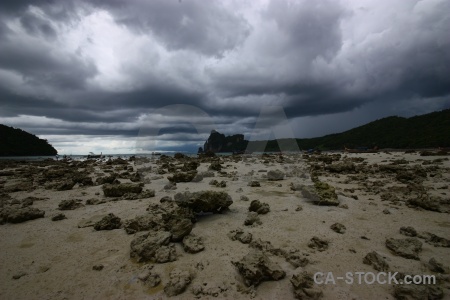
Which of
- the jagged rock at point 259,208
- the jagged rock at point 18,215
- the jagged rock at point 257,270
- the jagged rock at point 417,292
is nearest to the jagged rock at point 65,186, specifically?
the jagged rock at point 18,215

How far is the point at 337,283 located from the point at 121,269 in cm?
424

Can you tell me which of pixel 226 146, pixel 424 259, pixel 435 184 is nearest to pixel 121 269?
pixel 424 259

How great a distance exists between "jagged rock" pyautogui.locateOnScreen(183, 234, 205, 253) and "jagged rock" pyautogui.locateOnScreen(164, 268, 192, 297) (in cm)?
86

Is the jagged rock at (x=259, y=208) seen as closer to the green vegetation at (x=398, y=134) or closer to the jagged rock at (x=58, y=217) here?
the jagged rock at (x=58, y=217)

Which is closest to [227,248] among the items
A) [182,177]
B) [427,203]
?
[427,203]

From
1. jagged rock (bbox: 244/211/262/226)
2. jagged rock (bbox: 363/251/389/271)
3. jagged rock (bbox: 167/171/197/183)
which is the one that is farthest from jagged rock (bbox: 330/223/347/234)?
jagged rock (bbox: 167/171/197/183)

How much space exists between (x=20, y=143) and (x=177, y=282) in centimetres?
12878

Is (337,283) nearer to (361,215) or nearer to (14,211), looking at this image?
(361,215)

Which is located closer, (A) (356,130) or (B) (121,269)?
(B) (121,269)

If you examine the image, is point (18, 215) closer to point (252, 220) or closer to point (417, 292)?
point (252, 220)

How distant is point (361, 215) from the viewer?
24.7 feet

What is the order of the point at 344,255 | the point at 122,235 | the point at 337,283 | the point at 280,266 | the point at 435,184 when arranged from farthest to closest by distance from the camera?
1. the point at 435,184
2. the point at 122,235
3. the point at 344,255
4. the point at 280,266
5. the point at 337,283

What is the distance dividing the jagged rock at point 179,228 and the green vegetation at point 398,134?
168 ft

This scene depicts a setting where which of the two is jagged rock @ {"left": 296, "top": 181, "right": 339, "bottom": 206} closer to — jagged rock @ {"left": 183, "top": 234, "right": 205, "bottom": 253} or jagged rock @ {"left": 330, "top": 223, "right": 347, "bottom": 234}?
jagged rock @ {"left": 330, "top": 223, "right": 347, "bottom": 234}
